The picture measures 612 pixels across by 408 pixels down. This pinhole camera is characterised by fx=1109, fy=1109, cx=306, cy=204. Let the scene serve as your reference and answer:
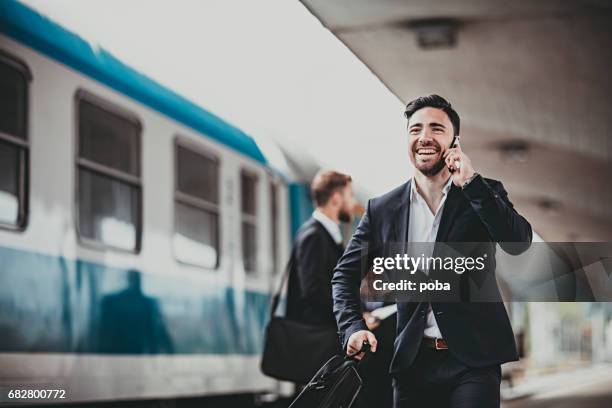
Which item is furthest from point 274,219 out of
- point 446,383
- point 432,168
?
point 446,383

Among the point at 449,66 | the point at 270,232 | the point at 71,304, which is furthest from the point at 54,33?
the point at 270,232

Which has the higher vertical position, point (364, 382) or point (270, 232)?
point (270, 232)

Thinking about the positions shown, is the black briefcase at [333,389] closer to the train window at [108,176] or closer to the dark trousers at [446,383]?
the dark trousers at [446,383]

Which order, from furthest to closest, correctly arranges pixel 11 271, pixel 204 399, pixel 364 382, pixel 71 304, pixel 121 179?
pixel 204 399
pixel 121 179
pixel 71 304
pixel 11 271
pixel 364 382

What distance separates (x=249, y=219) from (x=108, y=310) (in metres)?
2.77

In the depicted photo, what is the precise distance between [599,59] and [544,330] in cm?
227

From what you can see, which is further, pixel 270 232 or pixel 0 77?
pixel 270 232

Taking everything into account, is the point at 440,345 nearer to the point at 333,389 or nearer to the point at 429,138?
the point at 333,389

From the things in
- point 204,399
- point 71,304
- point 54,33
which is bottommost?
point 204,399

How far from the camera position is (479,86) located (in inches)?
204

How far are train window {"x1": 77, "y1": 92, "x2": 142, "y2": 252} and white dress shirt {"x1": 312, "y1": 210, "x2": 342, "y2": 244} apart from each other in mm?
1820

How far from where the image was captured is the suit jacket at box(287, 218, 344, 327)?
5359mm

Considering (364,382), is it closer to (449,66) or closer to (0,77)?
(449,66)

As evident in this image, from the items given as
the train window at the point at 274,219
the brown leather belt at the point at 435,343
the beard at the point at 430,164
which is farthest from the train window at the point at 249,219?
the brown leather belt at the point at 435,343
